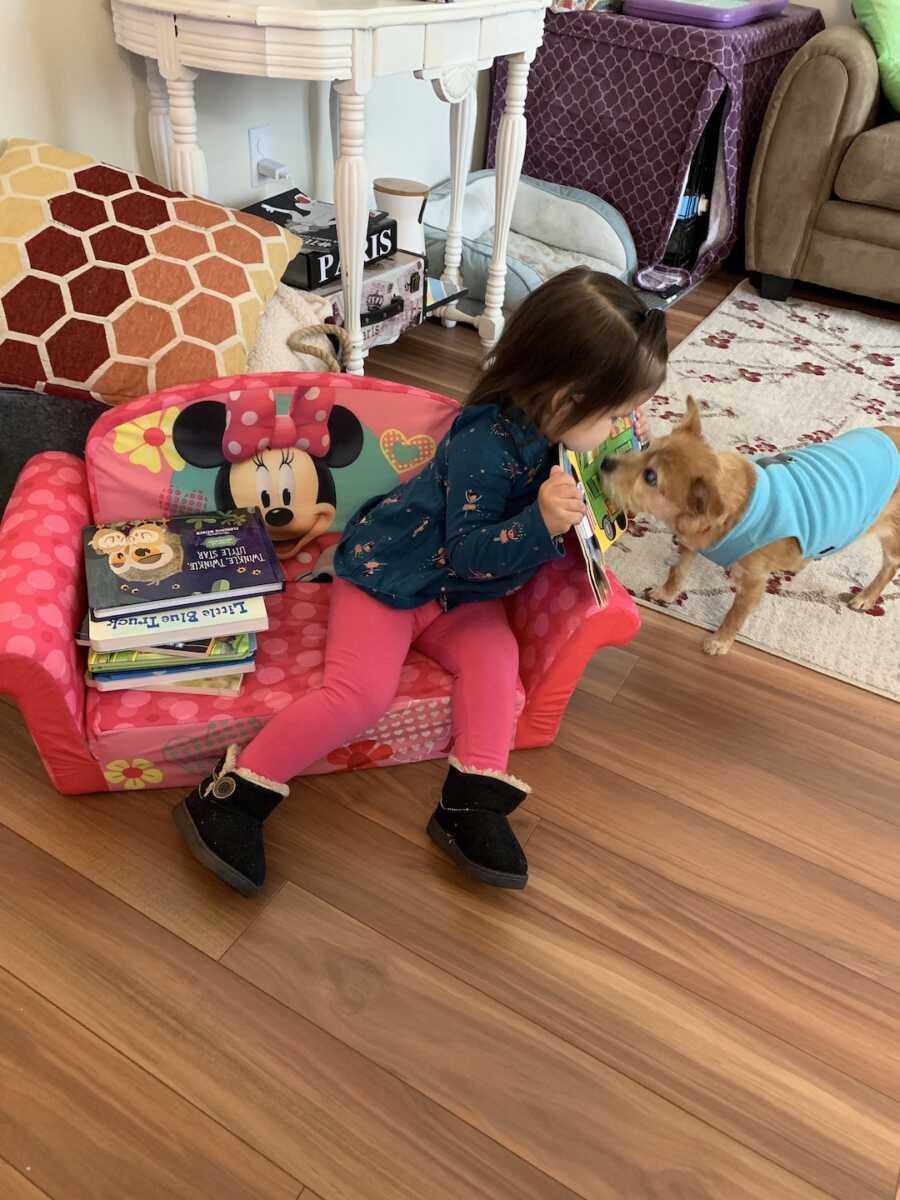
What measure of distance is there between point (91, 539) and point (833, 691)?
1300 millimetres

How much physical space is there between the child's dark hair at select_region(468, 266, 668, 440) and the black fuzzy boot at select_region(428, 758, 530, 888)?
499 millimetres

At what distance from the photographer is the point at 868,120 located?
288 cm

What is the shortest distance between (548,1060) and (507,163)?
2.05 m

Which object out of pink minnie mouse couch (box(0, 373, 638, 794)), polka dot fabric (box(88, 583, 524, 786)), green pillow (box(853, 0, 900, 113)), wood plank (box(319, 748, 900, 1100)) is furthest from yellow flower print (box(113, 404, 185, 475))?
green pillow (box(853, 0, 900, 113))

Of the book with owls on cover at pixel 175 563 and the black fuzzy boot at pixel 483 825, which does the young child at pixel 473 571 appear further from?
the book with owls on cover at pixel 175 563

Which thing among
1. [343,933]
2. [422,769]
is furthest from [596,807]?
[343,933]

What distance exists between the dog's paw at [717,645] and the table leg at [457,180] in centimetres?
138

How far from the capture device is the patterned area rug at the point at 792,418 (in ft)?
5.76

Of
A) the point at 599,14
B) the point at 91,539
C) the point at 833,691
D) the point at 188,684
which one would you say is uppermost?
the point at 599,14

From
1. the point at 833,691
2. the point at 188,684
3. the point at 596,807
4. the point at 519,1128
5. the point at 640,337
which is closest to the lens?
the point at 519,1128

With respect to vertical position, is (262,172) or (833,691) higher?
(262,172)

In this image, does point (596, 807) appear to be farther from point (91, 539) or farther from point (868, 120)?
point (868, 120)

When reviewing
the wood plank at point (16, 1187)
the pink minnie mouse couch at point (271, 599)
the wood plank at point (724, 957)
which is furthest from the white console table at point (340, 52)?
the wood plank at point (16, 1187)

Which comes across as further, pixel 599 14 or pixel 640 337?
pixel 599 14
